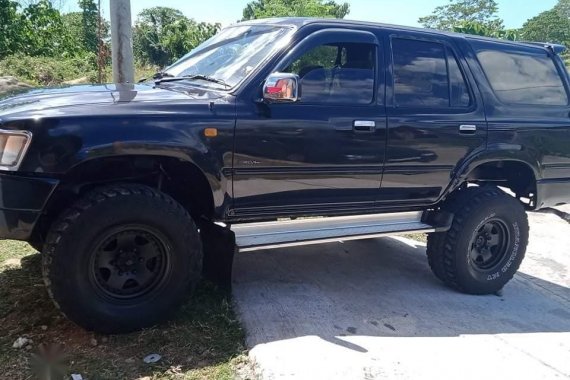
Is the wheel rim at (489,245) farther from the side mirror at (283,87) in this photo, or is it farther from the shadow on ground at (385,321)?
the side mirror at (283,87)

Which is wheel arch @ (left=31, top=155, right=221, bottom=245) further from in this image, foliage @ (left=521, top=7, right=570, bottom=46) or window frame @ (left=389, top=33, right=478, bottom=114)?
foliage @ (left=521, top=7, right=570, bottom=46)

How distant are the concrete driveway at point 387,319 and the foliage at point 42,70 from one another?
13.0m

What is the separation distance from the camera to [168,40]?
37375 mm

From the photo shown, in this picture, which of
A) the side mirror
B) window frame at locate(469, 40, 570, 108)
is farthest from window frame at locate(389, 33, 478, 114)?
the side mirror

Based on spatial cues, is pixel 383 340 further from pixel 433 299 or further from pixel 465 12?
pixel 465 12

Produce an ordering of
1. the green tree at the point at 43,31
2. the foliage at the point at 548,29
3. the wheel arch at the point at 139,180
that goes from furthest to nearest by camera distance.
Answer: the foliage at the point at 548,29 → the green tree at the point at 43,31 → the wheel arch at the point at 139,180

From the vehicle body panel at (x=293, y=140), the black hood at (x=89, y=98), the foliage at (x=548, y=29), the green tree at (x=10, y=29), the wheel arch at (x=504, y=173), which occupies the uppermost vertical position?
the foliage at (x=548, y=29)

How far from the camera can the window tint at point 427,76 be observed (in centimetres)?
412

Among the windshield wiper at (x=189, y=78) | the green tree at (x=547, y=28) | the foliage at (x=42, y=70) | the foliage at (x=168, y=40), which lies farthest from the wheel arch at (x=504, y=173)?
the green tree at (x=547, y=28)

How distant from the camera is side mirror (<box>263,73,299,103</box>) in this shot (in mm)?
3326

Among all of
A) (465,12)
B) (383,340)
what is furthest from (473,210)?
(465,12)

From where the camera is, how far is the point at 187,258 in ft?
11.2

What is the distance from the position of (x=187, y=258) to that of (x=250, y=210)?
0.56 metres

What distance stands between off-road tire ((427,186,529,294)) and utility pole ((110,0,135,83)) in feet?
12.7
